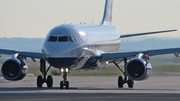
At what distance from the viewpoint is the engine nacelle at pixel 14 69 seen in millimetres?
41112

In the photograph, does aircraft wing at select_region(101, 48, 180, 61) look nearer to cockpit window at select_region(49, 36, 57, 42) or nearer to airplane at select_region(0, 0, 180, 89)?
airplane at select_region(0, 0, 180, 89)

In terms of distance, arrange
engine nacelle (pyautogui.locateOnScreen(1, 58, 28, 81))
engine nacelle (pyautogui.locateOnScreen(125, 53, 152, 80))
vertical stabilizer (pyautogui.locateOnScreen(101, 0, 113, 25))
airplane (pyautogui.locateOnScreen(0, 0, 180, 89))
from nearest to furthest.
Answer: airplane (pyautogui.locateOnScreen(0, 0, 180, 89)) → engine nacelle (pyautogui.locateOnScreen(125, 53, 152, 80)) → engine nacelle (pyautogui.locateOnScreen(1, 58, 28, 81)) → vertical stabilizer (pyautogui.locateOnScreen(101, 0, 113, 25))

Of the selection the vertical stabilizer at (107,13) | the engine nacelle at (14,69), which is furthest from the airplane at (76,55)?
the vertical stabilizer at (107,13)

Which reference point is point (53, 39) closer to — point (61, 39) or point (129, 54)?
point (61, 39)

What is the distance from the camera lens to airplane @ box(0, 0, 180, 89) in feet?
128

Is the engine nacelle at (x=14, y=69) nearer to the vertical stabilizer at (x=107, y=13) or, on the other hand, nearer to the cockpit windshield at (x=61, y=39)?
the cockpit windshield at (x=61, y=39)

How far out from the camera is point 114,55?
138ft

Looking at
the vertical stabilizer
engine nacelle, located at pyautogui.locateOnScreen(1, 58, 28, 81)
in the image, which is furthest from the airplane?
the vertical stabilizer

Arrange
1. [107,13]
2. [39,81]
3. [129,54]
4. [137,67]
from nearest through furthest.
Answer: [137,67] < [129,54] < [39,81] < [107,13]

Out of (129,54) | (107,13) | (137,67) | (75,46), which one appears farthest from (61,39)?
(107,13)

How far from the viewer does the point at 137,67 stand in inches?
1581

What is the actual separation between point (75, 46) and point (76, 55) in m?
0.50

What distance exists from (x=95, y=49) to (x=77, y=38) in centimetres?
305

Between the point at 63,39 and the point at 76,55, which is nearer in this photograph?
the point at 63,39
